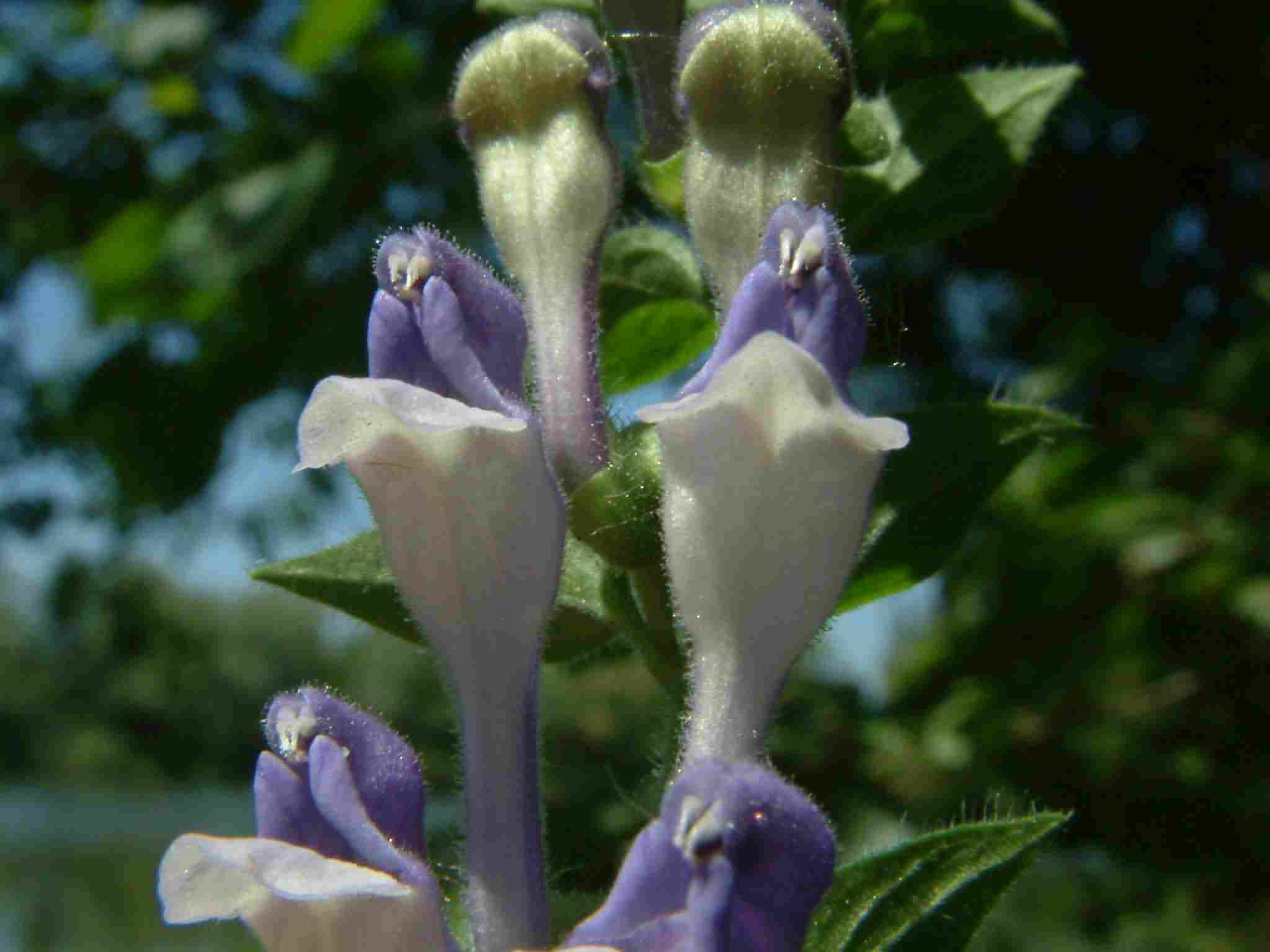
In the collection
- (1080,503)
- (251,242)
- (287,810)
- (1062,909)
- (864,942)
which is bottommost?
(1062,909)

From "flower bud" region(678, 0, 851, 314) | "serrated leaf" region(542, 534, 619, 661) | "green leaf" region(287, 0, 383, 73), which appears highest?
"flower bud" region(678, 0, 851, 314)

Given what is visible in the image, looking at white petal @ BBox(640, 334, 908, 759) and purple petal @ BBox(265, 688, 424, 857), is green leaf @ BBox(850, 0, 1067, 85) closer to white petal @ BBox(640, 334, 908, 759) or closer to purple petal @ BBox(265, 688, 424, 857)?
white petal @ BBox(640, 334, 908, 759)

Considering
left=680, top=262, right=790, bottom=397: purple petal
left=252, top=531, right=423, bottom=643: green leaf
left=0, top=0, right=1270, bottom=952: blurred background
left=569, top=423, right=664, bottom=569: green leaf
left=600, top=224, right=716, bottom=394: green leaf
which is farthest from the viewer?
left=0, top=0, right=1270, bottom=952: blurred background

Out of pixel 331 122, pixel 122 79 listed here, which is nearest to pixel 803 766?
pixel 331 122

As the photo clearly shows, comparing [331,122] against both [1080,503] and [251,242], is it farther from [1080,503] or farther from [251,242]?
[1080,503]

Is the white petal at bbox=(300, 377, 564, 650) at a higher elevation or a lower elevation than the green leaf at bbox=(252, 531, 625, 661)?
higher

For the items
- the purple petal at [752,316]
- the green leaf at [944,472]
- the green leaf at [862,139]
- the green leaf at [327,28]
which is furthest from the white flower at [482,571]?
the green leaf at [327,28]

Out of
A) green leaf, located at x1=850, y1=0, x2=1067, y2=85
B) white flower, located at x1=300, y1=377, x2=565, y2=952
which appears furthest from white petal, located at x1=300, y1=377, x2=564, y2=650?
green leaf, located at x1=850, y1=0, x2=1067, y2=85
